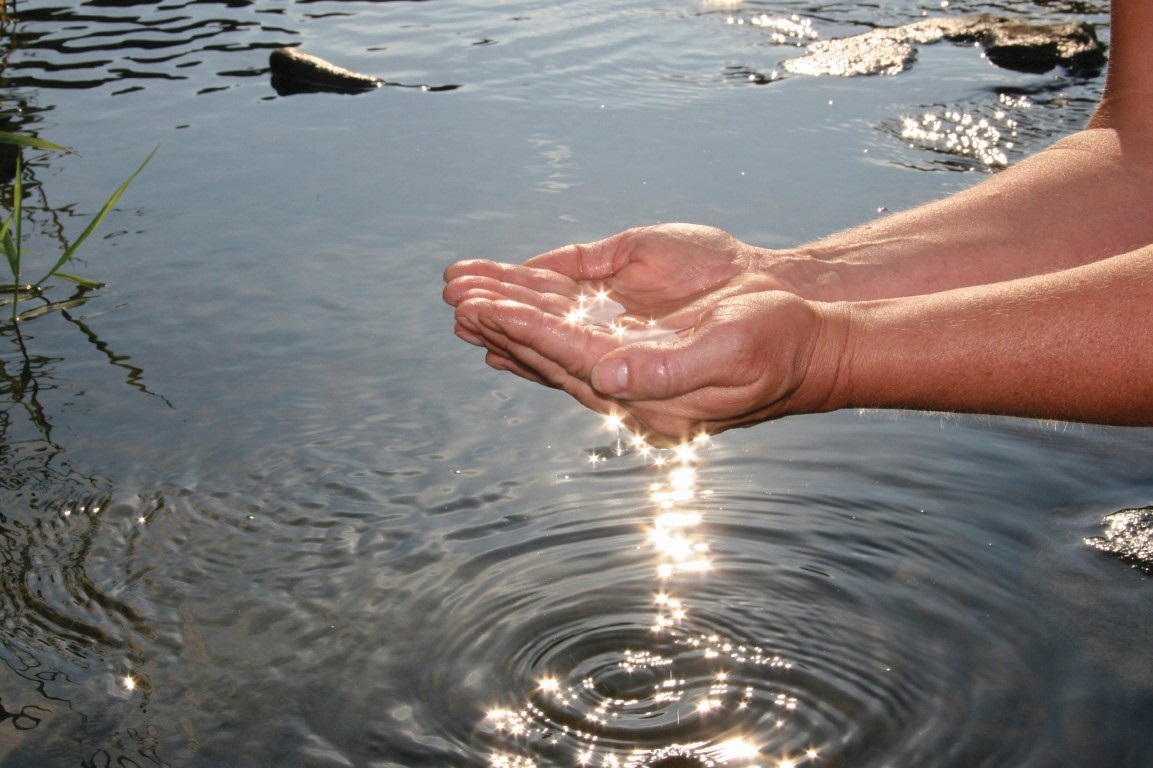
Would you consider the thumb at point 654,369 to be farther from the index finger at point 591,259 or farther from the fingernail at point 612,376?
the index finger at point 591,259

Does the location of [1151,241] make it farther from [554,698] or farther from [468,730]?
[468,730]

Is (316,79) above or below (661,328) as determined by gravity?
below

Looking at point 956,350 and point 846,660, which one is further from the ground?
point 956,350

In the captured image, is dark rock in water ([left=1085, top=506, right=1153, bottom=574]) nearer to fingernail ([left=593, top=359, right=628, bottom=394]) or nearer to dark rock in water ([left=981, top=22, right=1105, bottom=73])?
fingernail ([left=593, top=359, right=628, bottom=394])

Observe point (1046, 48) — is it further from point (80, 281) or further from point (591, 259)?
point (80, 281)

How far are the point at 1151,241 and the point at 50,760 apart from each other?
3.53m

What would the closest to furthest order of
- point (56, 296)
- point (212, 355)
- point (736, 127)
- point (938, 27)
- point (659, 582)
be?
point (659, 582) < point (212, 355) < point (56, 296) < point (736, 127) < point (938, 27)

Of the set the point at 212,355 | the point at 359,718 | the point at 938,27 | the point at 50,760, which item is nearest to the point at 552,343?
the point at 359,718

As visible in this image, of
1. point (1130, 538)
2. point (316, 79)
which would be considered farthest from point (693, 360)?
point (316, 79)

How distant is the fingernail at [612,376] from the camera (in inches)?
109

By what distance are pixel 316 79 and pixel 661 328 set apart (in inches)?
250

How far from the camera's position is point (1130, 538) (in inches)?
164

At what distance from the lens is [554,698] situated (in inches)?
134

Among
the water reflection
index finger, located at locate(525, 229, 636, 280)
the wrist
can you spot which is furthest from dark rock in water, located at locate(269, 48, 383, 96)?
the wrist
